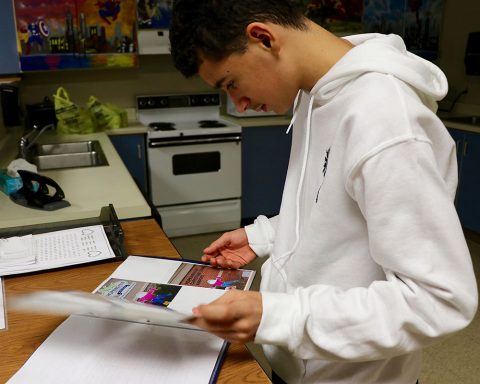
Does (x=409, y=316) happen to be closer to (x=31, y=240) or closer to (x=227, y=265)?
(x=227, y=265)

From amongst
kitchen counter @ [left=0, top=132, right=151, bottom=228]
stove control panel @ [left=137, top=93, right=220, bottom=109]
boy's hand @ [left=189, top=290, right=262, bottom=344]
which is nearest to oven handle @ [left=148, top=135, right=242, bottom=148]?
stove control panel @ [left=137, top=93, right=220, bottom=109]

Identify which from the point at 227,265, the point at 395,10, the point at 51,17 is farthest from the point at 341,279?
the point at 395,10

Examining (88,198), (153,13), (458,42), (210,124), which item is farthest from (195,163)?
(458,42)

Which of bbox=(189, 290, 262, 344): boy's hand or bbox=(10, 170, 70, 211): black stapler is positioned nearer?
bbox=(189, 290, 262, 344): boy's hand

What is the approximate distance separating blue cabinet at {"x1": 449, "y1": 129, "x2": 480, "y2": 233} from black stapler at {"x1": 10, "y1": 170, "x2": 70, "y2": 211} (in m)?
2.87

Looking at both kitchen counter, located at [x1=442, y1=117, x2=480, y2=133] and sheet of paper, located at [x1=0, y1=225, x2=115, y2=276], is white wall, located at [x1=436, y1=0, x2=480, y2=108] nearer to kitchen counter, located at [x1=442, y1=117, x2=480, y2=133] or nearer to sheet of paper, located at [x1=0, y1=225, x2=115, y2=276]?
kitchen counter, located at [x1=442, y1=117, x2=480, y2=133]

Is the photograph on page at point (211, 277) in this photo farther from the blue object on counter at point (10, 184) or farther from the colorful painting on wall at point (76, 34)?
the colorful painting on wall at point (76, 34)

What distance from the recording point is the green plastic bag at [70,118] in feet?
10.8

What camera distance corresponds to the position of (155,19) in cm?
349

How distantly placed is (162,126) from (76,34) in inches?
35.5

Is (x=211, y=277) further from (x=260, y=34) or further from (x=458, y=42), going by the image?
(x=458, y=42)

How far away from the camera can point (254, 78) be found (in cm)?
83

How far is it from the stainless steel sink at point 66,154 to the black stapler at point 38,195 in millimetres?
925

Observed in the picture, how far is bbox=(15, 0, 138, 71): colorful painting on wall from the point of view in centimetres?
319
